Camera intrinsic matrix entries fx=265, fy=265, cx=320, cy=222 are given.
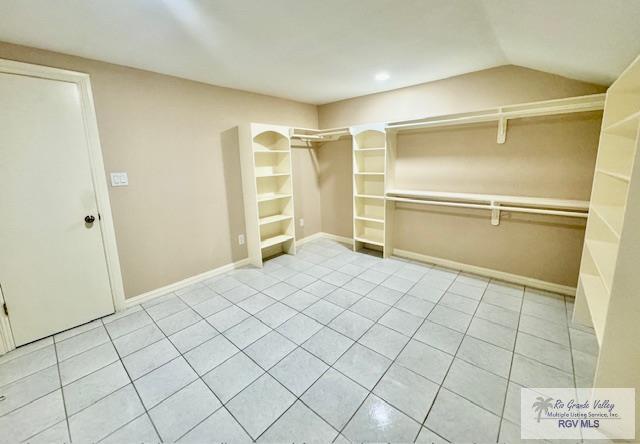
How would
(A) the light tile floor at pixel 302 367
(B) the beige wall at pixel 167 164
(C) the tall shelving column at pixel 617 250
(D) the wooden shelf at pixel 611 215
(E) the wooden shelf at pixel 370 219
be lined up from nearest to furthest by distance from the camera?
(C) the tall shelving column at pixel 617 250 < (A) the light tile floor at pixel 302 367 < (D) the wooden shelf at pixel 611 215 < (B) the beige wall at pixel 167 164 < (E) the wooden shelf at pixel 370 219

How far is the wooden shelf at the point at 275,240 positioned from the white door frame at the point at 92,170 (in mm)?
1618

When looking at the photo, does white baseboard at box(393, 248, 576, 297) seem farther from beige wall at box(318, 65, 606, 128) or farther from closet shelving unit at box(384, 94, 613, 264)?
beige wall at box(318, 65, 606, 128)

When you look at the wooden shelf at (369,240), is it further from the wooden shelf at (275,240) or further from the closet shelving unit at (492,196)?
the wooden shelf at (275,240)

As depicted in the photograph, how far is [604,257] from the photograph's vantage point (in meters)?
1.77

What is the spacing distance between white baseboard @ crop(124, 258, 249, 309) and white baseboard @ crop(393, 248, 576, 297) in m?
2.32

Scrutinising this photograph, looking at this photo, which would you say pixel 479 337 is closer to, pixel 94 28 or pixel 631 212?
pixel 631 212

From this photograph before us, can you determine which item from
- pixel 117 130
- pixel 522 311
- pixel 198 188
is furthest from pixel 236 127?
pixel 522 311

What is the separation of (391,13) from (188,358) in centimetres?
277

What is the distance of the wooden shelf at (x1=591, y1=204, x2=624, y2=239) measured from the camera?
5.31 feet

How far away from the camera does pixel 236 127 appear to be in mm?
3389

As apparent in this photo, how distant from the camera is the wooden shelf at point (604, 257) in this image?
1.53m

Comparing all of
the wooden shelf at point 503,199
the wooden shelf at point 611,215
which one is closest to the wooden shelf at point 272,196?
the wooden shelf at point 503,199

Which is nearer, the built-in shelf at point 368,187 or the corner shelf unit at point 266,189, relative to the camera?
the corner shelf unit at point 266,189

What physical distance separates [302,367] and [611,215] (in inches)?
93.4
